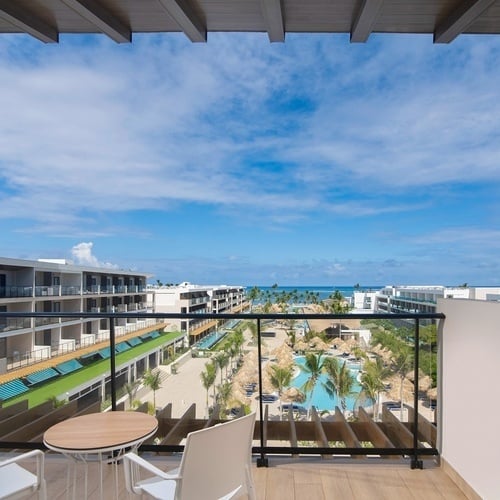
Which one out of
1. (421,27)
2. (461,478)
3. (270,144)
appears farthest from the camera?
(270,144)

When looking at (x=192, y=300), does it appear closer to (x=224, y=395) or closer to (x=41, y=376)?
(x=41, y=376)

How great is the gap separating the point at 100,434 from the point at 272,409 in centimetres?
163

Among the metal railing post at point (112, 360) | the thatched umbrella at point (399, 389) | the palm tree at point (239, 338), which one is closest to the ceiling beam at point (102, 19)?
the metal railing post at point (112, 360)

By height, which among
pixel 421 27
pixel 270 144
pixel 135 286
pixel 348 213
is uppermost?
pixel 270 144

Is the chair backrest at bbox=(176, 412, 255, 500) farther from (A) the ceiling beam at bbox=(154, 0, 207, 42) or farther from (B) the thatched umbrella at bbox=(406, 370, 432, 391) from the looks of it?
(A) the ceiling beam at bbox=(154, 0, 207, 42)

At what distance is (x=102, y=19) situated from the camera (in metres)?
2.38

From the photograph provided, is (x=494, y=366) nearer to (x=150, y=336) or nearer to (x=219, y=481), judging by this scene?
(x=219, y=481)

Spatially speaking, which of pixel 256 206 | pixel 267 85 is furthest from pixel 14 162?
pixel 256 206

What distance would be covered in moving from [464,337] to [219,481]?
2019 millimetres

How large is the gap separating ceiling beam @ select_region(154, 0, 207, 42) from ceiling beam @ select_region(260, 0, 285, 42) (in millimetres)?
419

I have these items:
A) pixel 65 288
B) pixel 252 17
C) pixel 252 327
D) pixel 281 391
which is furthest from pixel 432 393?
pixel 65 288

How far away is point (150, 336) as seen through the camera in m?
3.55

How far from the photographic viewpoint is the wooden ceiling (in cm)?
223

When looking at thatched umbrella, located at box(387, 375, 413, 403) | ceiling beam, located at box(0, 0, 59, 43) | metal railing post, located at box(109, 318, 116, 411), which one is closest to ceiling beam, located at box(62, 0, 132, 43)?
ceiling beam, located at box(0, 0, 59, 43)
